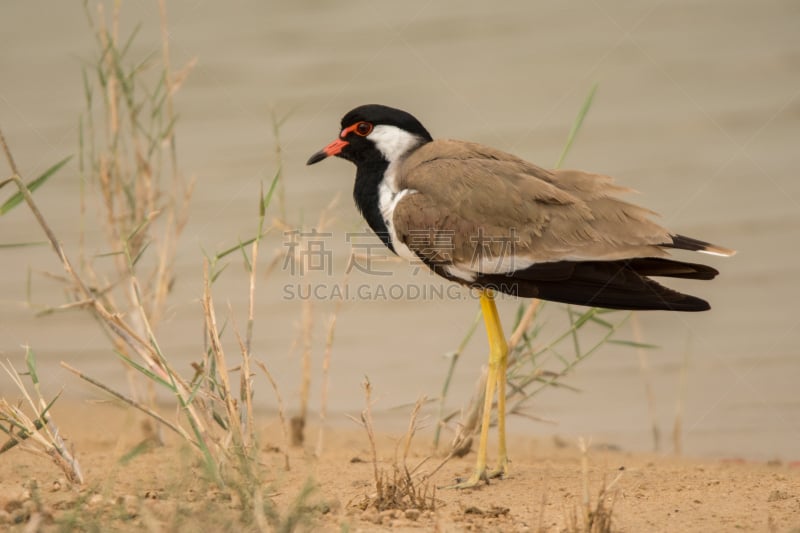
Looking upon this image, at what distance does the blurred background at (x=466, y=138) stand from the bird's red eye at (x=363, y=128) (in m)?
0.87

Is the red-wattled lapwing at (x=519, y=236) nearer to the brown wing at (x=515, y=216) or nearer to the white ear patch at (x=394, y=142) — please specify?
the brown wing at (x=515, y=216)

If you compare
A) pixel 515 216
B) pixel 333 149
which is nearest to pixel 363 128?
pixel 333 149

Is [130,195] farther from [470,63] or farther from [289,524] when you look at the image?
[470,63]

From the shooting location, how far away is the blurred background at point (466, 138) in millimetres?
6461

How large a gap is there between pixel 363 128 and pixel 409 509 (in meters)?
2.07

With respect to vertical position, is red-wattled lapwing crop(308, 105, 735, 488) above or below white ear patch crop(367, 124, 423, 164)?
below

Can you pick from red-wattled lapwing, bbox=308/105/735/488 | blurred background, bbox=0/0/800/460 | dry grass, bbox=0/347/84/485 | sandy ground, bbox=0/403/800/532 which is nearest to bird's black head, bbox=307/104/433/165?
red-wattled lapwing, bbox=308/105/735/488

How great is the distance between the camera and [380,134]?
5059 mm

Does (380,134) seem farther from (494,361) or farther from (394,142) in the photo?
(494,361)

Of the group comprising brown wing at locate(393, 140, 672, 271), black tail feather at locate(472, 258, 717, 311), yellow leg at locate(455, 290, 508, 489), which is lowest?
yellow leg at locate(455, 290, 508, 489)

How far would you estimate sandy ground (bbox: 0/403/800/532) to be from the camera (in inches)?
128

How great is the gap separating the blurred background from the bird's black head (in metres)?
0.82

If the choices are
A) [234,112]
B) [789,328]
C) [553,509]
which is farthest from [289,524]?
[234,112]

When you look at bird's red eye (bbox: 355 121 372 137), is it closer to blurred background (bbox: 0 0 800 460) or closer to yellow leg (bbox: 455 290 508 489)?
blurred background (bbox: 0 0 800 460)
